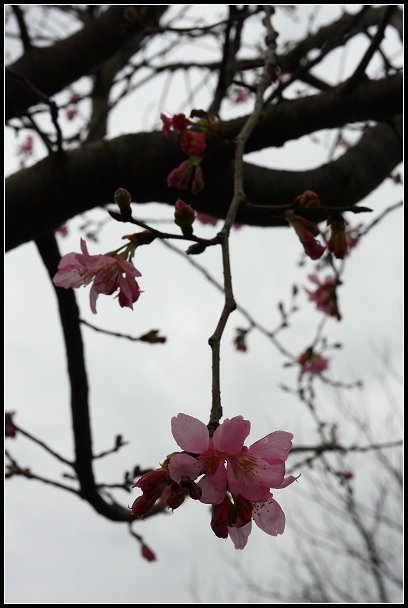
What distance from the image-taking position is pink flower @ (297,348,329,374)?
2.68 metres

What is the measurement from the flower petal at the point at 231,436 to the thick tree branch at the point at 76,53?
73.4 inches

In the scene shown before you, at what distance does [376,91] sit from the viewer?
1767mm

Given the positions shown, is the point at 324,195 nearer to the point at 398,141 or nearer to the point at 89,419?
the point at 398,141

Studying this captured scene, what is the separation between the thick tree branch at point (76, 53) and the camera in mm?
2252

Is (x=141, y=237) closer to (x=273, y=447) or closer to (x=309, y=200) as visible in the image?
(x=309, y=200)

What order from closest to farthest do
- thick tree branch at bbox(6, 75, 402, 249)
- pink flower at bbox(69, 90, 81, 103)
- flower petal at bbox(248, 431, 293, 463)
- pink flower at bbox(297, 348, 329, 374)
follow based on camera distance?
flower petal at bbox(248, 431, 293, 463), thick tree branch at bbox(6, 75, 402, 249), pink flower at bbox(297, 348, 329, 374), pink flower at bbox(69, 90, 81, 103)

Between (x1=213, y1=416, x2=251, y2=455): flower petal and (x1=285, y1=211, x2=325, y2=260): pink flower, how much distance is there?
1.54 ft

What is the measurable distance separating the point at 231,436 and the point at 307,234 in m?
0.52

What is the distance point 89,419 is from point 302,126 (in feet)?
3.96

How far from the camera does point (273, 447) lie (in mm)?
726

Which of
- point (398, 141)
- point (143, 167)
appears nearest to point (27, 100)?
point (143, 167)

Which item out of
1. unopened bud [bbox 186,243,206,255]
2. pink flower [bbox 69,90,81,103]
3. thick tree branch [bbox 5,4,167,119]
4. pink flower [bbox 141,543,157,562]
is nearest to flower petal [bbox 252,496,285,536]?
unopened bud [bbox 186,243,206,255]

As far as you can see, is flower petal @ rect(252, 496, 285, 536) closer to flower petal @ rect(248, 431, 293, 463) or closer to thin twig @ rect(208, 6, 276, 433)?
flower petal @ rect(248, 431, 293, 463)

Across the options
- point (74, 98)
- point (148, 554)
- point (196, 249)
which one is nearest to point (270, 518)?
point (196, 249)
